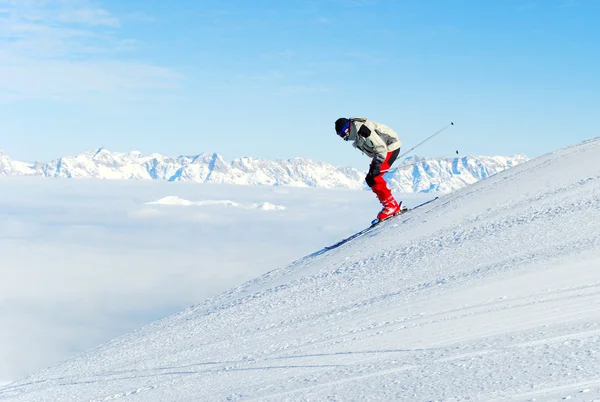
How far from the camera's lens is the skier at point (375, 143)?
11336 millimetres

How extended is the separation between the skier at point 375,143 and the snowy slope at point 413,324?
103 cm

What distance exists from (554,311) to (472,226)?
491cm

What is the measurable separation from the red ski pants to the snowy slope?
3.02 feet

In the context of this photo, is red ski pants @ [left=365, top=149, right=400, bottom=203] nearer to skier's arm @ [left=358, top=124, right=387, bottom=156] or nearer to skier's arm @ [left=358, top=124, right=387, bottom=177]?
skier's arm @ [left=358, top=124, right=387, bottom=177]

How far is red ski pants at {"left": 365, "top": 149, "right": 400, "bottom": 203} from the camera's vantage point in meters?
11.8

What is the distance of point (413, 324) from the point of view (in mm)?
5734

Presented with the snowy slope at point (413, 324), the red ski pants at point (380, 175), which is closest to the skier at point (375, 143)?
the red ski pants at point (380, 175)

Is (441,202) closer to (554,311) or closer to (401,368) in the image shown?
(554,311)

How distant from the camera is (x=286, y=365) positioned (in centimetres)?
544

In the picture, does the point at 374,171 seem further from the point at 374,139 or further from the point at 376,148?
→ the point at 374,139

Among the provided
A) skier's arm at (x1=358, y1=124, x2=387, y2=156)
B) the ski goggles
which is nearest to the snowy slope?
skier's arm at (x1=358, y1=124, x2=387, y2=156)

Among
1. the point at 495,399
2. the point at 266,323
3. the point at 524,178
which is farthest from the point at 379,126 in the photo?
the point at 495,399

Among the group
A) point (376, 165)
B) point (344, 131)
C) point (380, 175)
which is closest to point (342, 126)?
point (344, 131)

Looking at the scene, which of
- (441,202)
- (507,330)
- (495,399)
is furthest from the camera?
(441,202)
